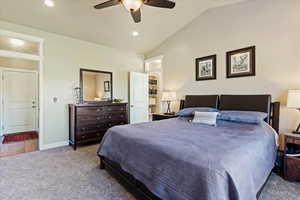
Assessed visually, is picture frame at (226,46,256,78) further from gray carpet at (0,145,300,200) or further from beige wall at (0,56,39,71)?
beige wall at (0,56,39,71)

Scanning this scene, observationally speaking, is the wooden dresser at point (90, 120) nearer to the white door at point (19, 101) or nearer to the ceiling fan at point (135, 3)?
the ceiling fan at point (135, 3)

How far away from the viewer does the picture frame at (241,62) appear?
3.17m

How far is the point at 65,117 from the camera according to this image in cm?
404

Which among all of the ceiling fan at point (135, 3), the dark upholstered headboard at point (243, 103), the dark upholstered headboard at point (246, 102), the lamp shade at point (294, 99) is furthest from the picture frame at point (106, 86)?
the lamp shade at point (294, 99)

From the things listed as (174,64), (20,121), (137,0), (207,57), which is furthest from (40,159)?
(207,57)

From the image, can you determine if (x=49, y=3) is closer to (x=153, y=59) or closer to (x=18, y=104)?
(x=153, y=59)

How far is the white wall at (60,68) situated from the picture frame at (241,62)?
10.9 feet

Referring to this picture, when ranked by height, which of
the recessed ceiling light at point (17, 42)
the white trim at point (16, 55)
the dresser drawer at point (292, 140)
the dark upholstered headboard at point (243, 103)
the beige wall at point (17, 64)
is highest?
the recessed ceiling light at point (17, 42)

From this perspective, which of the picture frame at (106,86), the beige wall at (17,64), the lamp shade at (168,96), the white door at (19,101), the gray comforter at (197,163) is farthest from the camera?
the white door at (19,101)

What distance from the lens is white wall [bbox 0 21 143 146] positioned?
3727mm

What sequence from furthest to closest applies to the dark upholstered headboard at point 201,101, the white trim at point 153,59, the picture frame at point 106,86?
1. the white trim at point 153,59
2. the picture frame at point 106,86
3. the dark upholstered headboard at point 201,101

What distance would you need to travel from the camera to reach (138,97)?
532 centimetres

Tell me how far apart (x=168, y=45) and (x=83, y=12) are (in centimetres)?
247

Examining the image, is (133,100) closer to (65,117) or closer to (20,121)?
(65,117)
